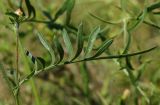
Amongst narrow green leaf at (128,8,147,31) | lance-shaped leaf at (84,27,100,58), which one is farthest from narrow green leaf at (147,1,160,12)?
lance-shaped leaf at (84,27,100,58)

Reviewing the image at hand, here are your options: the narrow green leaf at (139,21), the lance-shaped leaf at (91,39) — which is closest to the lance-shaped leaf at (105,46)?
the lance-shaped leaf at (91,39)

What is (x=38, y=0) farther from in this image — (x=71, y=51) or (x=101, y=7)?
(x=101, y=7)

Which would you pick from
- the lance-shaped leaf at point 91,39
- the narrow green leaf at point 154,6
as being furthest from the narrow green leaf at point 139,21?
the lance-shaped leaf at point 91,39

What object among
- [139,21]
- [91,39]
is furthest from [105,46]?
[139,21]

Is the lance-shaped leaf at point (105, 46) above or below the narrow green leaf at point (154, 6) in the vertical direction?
above

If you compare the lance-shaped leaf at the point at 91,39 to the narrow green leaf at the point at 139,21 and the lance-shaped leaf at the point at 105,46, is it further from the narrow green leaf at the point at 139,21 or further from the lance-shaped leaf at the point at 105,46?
the narrow green leaf at the point at 139,21

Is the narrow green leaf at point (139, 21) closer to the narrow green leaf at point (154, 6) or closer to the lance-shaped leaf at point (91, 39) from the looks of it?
the narrow green leaf at point (154, 6)

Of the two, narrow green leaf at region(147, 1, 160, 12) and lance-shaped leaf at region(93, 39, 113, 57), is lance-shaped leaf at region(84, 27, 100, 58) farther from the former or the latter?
narrow green leaf at region(147, 1, 160, 12)

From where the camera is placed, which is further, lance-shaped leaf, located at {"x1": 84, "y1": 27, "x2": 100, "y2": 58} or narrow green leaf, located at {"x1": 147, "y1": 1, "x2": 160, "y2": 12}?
narrow green leaf, located at {"x1": 147, "y1": 1, "x2": 160, "y2": 12}

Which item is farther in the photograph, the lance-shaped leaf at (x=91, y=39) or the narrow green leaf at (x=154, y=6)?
the narrow green leaf at (x=154, y=6)

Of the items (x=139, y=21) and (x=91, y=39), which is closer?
(x=91, y=39)

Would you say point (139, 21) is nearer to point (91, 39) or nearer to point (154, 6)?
point (154, 6)
